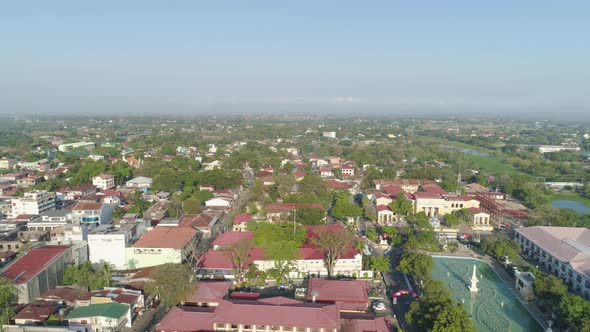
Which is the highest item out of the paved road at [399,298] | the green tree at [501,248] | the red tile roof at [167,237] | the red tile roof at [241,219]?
the red tile roof at [167,237]

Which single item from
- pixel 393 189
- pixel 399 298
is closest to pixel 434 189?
pixel 393 189

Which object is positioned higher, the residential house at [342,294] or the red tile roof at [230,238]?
the red tile roof at [230,238]

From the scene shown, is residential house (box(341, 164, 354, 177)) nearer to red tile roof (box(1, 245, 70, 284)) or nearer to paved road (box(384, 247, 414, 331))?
paved road (box(384, 247, 414, 331))

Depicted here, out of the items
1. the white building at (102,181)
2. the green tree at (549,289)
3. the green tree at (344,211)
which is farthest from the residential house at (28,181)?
the green tree at (549,289)

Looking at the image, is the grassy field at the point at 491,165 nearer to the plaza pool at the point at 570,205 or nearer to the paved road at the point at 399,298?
the plaza pool at the point at 570,205

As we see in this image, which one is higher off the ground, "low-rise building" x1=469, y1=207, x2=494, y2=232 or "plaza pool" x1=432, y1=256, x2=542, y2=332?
"low-rise building" x1=469, y1=207, x2=494, y2=232

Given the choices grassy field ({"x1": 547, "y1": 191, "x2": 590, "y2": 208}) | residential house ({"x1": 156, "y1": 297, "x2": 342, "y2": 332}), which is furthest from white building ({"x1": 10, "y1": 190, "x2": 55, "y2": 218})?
grassy field ({"x1": 547, "y1": 191, "x2": 590, "y2": 208})

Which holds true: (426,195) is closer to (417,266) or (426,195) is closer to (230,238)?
(417,266)
